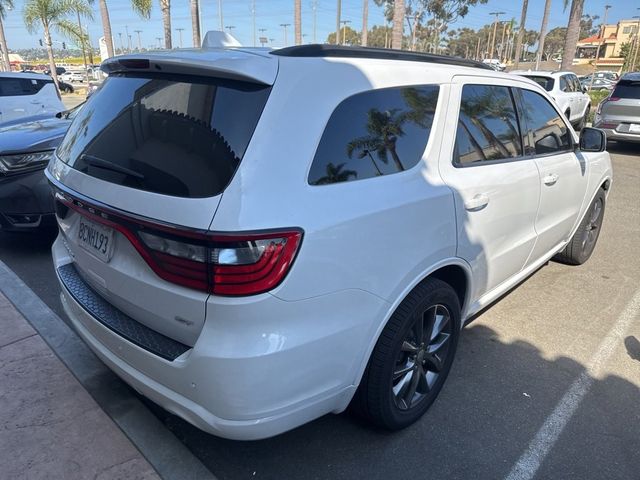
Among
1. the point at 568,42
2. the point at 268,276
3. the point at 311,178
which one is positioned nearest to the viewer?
the point at 268,276


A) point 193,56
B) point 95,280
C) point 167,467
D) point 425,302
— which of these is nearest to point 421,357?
point 425,302

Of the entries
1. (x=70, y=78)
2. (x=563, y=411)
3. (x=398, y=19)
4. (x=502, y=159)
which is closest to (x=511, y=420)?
(x=563, y=411)

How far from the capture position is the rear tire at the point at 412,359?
2.29 m

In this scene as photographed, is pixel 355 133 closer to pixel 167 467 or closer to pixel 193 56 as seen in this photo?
pixel 193 56

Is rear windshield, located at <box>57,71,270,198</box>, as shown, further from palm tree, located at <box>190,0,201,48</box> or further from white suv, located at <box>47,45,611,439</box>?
palm tree, located at <box>190,0,201,48</box>

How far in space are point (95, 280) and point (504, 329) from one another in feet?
9.18

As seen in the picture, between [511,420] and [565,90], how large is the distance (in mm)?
13218

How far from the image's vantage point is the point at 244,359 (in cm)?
179

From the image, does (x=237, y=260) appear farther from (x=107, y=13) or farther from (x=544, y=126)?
(x=107, y=13)

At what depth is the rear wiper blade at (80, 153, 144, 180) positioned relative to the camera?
2044 mm

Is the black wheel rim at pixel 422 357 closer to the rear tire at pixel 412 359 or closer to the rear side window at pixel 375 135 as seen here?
the rear tire at pixel 412 359

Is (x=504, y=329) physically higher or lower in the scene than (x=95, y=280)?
lower

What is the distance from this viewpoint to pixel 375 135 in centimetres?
223

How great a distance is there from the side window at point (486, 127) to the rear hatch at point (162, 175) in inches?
47.2
